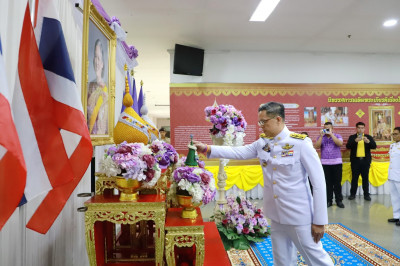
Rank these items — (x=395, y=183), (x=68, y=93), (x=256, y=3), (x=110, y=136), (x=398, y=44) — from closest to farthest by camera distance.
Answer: (x=68, y=93) < (x=110, y=136) < (x=256, y=3) < (x=395, y=183) < (x=398, y=44)

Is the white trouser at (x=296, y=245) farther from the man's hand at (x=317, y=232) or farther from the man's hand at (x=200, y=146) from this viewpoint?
the man's hand at (x=200, y=146)

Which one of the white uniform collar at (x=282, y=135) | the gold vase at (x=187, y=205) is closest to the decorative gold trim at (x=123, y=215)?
the gold vase at (x=187, y=205)

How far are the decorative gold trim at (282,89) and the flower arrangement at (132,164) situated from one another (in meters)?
4.26

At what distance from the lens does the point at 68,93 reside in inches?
46.9

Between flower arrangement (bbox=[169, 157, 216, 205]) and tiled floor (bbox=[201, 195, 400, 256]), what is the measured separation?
2.72 m

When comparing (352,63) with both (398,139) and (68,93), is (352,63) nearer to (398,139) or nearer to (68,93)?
(398,139)

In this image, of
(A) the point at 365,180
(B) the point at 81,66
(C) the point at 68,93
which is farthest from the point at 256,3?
(A) the point at 365,180

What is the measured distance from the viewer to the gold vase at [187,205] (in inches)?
67.9

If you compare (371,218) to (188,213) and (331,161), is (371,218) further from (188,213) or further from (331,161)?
(188,213)

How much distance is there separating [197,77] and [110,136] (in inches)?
149

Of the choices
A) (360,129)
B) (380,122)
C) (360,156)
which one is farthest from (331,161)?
(380,122)

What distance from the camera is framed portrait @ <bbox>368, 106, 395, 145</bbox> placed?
6262 millimetres

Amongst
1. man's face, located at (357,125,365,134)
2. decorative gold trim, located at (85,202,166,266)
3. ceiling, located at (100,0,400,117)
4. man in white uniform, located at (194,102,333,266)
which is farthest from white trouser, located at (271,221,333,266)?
man's face, located at (357,125,365,134)

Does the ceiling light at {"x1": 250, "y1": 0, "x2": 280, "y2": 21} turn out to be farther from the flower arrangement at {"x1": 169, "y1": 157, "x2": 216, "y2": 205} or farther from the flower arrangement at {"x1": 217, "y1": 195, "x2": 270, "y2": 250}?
the flower arrangement at {"x1": 169, "y1": 157, "x2": 216, "y2": 205}
